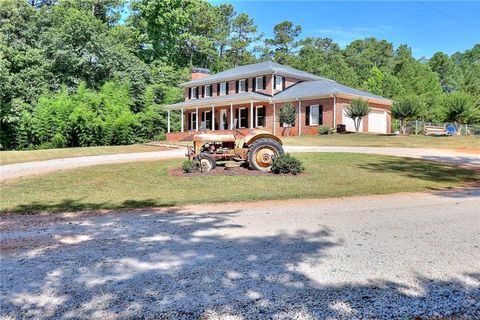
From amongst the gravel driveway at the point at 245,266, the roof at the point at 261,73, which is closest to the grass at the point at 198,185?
the gravel driveway at the point at 245,266

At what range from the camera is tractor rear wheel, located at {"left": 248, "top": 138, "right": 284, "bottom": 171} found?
44.7ft

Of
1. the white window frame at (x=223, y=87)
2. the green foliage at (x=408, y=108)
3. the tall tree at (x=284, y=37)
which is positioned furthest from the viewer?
the tall tree at (x=284, y=37)

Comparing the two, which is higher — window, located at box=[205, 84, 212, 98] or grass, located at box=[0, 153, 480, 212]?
window, located at box=[205, 84, 212, 98]

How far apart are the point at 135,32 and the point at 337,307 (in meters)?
55.5

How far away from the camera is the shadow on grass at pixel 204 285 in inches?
130

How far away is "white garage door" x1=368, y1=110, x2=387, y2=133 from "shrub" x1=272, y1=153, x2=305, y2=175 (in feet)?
73.0

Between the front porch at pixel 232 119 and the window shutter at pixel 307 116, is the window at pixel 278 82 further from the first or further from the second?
the window shutter at pixel 307 116

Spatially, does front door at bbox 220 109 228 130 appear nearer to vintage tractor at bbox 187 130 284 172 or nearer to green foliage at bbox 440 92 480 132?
green foliage at bbox 440 92 480 132

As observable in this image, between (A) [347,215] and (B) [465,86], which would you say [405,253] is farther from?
(B) [465,86]

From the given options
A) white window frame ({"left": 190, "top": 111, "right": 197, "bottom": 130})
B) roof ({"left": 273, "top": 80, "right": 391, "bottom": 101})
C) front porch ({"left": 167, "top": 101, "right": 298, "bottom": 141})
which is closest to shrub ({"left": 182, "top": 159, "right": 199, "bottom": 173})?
front porch ({"left": 167, "top": 101, "right": 298, "bottom": 141})

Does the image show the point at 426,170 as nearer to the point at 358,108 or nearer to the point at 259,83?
the point at 358,108

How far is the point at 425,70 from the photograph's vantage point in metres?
58.4

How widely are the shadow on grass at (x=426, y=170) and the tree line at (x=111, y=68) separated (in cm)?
1282

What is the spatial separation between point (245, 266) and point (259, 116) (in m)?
31.7
